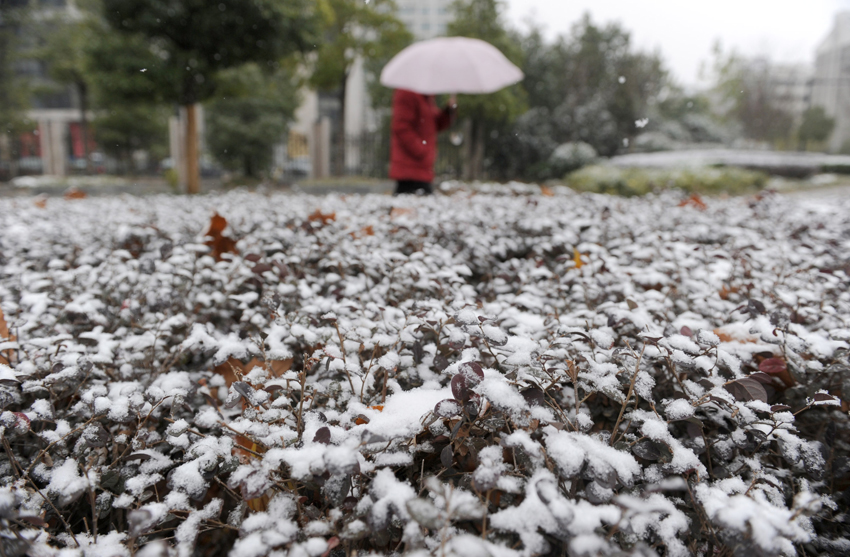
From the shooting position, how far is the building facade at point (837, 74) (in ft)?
128

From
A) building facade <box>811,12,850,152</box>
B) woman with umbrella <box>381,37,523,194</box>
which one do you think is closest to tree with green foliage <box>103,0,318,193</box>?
woman with umbrella <box>381,37,523,194</box>

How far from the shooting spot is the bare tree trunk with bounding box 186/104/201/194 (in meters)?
9.76

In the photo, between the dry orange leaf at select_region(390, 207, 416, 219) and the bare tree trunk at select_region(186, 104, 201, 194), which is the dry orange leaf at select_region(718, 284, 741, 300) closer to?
the dry orange leaf at select_region(390, 207, 416, 219)

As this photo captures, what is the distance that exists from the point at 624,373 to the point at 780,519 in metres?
0.48

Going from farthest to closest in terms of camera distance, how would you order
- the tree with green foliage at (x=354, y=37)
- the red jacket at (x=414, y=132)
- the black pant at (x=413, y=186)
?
the tree with green foliage at (x=354, y=37), the black pant at (x=413, y=186), the red jacket at (x=414, y=132)

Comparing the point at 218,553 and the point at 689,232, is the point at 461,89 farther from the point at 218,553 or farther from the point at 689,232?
the point at 218,553

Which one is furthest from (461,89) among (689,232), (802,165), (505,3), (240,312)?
(802,165)

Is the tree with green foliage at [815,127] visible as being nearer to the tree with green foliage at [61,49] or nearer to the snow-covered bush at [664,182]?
the snow-covered bush at [664,182]

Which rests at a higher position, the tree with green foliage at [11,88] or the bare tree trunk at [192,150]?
the tree with green foliage at [11,88]

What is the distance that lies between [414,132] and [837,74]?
178ft

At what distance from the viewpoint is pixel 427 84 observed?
477 cm

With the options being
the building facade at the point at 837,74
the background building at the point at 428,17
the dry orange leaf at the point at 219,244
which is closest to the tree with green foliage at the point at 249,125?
the dry orange leaf at the point at 219,244

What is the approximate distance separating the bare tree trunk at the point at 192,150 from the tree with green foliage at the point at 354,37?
4.88 metres

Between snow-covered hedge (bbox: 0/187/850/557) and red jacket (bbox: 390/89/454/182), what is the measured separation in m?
3.46
